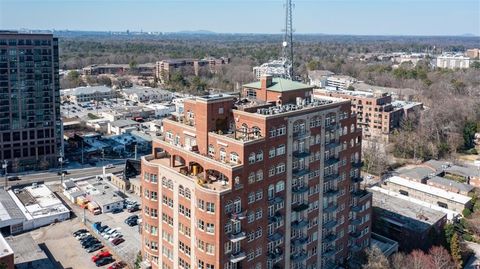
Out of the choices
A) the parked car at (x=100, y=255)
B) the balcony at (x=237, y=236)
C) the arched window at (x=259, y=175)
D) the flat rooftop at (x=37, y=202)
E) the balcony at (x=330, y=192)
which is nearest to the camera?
the balcony at (x=237, y=236)

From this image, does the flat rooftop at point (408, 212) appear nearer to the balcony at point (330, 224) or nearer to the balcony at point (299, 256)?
the balcony at point (330, 224)

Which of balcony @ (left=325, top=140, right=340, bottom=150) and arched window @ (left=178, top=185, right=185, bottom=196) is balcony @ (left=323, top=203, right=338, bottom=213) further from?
arched window @ (left=178, top=185, right=185, bottom=196)

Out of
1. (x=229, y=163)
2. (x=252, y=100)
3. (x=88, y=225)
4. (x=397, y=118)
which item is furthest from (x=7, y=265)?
(x=397, y=118)

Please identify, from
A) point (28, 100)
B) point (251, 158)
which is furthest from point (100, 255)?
point (28, 100)

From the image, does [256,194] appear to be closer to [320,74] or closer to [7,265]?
[7,265]

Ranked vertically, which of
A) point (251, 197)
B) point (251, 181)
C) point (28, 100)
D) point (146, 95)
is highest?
point (28, 100)

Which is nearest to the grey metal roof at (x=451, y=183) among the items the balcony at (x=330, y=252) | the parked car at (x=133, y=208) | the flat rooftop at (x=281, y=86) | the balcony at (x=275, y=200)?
the balcony at (x=330, y=252)

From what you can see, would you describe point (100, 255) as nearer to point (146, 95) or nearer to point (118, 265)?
point (118, 265)
